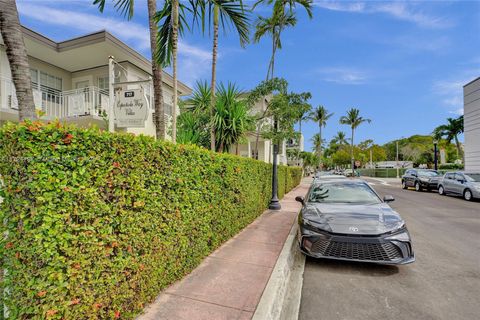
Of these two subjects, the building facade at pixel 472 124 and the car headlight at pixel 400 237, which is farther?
the building facade at pixel 472 124

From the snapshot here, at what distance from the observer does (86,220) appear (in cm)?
206

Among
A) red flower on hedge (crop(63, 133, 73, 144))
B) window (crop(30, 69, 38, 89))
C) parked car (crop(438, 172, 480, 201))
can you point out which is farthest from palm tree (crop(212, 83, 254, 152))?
parked car (crop(438, 172, 480, 201))

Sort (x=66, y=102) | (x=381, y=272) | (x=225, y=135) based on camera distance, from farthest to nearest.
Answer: (x=66, y=102)
(x=225, y=135)
(x=381, y=272)

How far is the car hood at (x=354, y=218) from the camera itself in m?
4.01

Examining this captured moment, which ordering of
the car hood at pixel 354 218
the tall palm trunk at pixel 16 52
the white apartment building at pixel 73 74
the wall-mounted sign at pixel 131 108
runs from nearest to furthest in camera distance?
the tall palm trunk at pixel 16 52
the car hood at pixel 354 218
the wall-mounted sign at pixel 131 108
the white apartment building at pixel 73 74

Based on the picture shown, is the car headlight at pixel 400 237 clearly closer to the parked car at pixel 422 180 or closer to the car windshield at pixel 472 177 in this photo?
the car windshield at pixel 472 177

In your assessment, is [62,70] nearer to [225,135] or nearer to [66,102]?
[66,102]

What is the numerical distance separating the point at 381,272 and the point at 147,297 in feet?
12.1

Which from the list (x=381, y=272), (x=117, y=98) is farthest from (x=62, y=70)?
(x=381, y=272)

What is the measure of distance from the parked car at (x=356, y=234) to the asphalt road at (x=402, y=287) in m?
0.31

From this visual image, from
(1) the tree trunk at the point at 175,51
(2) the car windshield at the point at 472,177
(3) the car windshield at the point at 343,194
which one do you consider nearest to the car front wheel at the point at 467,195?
(2) the car windshield at the point at 472,177

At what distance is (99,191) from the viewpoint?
2170 mm

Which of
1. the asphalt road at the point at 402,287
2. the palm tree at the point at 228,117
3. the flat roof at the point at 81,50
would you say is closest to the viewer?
the asphalt road at the point at 402,287

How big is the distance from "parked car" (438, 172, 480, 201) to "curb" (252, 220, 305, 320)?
43.5 ft
